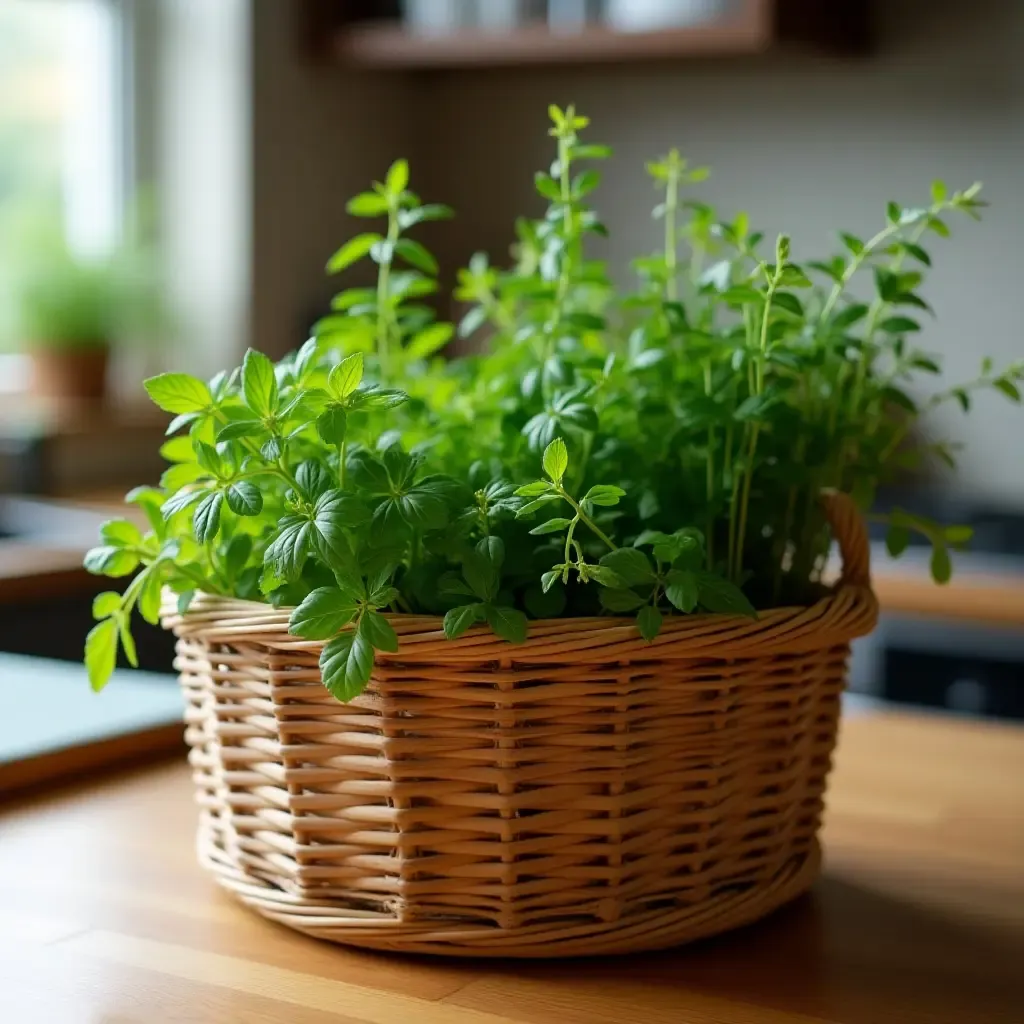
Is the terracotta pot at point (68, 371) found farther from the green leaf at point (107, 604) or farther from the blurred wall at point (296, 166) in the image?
the green leaf at point (107, 604)

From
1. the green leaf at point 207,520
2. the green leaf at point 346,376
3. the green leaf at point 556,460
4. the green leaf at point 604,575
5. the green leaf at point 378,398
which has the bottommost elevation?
the green leaf at point 604,575

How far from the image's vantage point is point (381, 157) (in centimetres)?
311

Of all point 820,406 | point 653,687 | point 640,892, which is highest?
point 820,406

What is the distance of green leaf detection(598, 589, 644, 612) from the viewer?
664mm

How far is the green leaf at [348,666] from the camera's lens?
636 millimetres

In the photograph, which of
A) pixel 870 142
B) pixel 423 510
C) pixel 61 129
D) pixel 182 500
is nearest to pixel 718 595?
pixel 423 510

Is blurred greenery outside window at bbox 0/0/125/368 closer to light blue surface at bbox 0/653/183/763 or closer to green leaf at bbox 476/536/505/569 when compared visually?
light blue surface at bbox 0/653/183/763

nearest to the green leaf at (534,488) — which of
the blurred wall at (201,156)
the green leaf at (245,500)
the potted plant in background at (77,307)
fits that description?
the green leaf at (245,500)

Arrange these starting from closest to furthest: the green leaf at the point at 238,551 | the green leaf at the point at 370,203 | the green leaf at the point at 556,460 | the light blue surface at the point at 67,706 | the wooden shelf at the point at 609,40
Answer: the green leaf at the point at 556,460, the green leaf at the point at 238,551, the green leaf at the point at 370,203, the light blue surface at the point at 67,706, the wooden shelf at the point at 609,40

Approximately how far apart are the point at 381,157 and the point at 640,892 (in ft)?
8.42

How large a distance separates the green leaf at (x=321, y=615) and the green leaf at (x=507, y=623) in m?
0.06

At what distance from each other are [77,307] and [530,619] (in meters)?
2.09

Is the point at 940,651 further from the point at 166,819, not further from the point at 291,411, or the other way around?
the point at 291,411

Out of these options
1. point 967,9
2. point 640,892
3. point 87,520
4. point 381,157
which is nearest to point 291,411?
point 640,892
